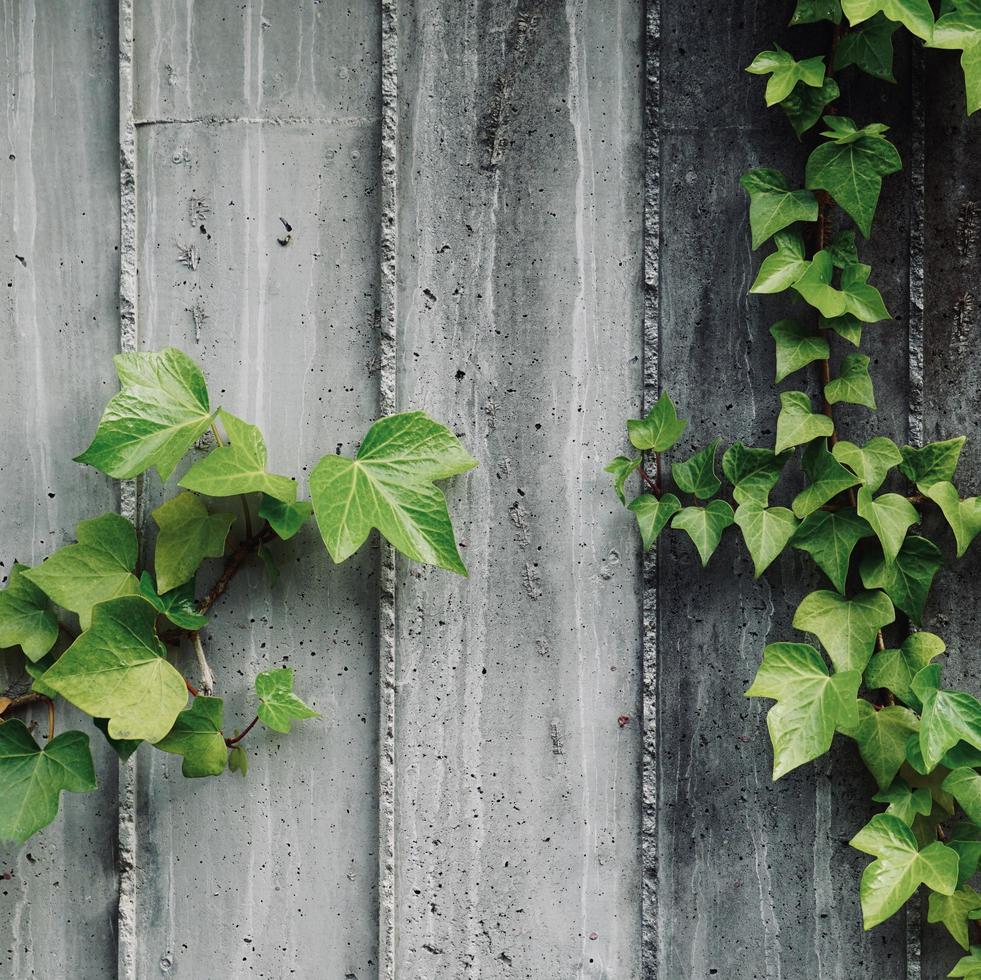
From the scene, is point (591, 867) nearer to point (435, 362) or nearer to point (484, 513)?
point (484, 513)

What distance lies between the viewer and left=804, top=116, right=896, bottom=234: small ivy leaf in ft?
3.18

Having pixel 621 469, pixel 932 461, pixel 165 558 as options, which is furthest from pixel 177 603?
pixel 932 461

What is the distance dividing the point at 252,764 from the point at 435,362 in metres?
0.56

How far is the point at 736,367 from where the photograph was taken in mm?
1063

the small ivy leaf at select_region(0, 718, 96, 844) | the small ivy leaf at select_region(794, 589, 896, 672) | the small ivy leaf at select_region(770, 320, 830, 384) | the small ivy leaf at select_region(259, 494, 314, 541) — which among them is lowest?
the small ivy leaf at select_region(0, 718, 96, 844)

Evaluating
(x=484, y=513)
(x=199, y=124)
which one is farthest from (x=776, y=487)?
(x=199, y=124)

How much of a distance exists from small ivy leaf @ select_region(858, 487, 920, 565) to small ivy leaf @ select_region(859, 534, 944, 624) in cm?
2

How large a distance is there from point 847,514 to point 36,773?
1.00 metres

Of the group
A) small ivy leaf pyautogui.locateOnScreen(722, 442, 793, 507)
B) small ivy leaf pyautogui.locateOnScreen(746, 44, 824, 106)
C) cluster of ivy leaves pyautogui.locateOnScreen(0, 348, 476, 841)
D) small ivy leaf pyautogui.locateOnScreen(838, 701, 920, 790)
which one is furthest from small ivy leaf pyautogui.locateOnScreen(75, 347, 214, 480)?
small ivy leaf pyautogui.locateOnScreen(838, 701, 920, 790)

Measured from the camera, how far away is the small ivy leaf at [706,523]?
3.29 feet

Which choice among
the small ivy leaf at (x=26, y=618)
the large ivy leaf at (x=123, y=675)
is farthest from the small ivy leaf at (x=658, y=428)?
the small ivy leaf at (x=26, y=618)

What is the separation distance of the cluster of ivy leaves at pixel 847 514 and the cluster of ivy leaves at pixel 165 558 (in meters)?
0.26

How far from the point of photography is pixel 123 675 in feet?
3.10

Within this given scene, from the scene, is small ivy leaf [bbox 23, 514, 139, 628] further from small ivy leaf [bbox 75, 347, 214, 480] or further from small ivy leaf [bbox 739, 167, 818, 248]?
small ivy leaf [bbox 739, 167, 818, 248]
